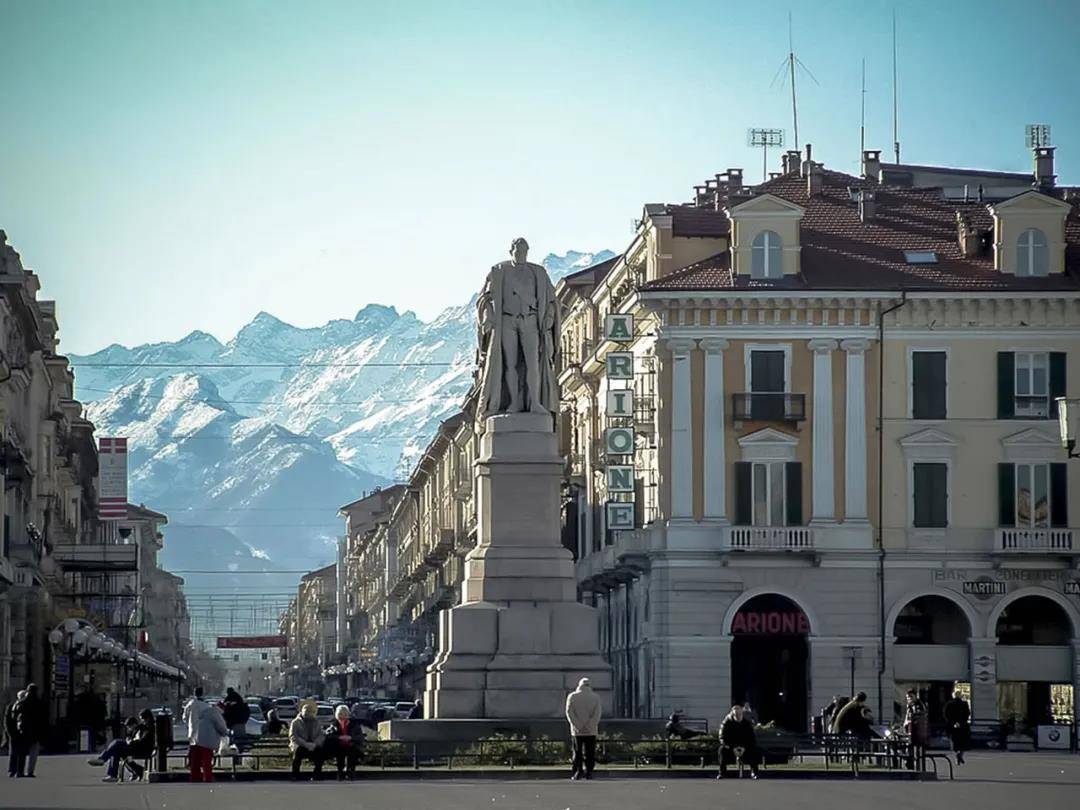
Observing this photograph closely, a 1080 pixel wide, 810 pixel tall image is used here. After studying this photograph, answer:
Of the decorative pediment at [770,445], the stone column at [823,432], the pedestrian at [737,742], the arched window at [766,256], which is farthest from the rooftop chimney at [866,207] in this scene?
the pedestrian at [737,742]

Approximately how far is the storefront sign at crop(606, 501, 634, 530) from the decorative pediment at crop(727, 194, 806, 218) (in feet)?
34.3

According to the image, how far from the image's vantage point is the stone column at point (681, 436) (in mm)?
81312

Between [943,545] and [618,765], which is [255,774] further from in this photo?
[943,545]

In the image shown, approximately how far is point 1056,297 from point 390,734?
4139 cm

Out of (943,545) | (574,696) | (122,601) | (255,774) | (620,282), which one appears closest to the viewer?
(574,696)

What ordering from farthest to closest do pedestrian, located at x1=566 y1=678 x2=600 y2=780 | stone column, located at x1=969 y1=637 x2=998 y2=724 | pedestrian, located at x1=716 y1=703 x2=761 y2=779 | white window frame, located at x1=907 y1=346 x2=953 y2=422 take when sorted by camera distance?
white window frame, located at x1=907 y1=346 x2=953 y2=422
stone column, located at x1=969 y1=637 x2=998 y2=724
pedestrian, located at x1=716 y1=703 x2=761 y2=779
pedestrian, located at x1=566 y1=678 x2=600 y2=780

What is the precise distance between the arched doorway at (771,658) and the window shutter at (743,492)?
261 centimetres

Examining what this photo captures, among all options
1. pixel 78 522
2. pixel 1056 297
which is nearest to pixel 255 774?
pixel 1056 297

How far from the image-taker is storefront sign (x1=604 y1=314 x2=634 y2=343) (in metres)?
85.1

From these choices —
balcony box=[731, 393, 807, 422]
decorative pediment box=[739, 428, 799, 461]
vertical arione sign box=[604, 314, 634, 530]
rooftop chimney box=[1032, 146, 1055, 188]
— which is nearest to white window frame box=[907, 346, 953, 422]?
balcony box=[731, 393, 807, 422]

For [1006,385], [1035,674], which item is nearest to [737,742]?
[1035,674]

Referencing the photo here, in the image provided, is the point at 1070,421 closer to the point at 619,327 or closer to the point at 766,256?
the point at 766,256

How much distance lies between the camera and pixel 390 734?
46156 mm

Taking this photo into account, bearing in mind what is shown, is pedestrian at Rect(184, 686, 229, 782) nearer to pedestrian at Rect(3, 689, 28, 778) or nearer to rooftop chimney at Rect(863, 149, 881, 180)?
pedestrian at Rect(3, 689, 28, 778)
